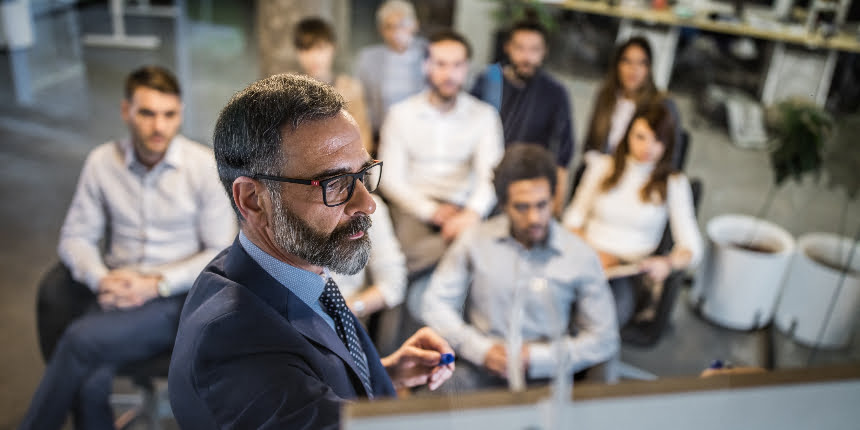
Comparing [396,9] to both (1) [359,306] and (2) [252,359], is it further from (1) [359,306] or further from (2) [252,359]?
(2) [252,359]

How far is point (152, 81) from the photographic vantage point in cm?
223

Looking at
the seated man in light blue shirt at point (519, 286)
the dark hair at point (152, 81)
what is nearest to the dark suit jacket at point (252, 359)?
the seated man in light blue shirt at point (519, 286)

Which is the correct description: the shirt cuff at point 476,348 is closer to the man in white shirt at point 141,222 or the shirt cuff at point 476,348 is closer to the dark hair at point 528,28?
the man in white shirt at point 141,222

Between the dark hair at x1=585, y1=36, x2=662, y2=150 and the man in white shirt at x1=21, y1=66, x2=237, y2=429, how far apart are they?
171cm

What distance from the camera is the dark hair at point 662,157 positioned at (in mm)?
2611

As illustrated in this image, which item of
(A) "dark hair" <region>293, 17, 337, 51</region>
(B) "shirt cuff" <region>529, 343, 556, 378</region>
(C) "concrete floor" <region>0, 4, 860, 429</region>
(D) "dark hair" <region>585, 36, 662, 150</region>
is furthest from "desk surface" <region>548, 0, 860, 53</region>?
(B) "shirt cuff" <region>529, 343, 556, 378</region>

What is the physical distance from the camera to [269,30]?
381 centimetres

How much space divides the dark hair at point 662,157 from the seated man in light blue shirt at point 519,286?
0.59 meters

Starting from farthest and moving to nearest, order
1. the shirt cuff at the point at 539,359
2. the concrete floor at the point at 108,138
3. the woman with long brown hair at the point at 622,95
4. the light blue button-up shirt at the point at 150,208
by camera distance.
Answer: the woman with long brown hair at the point at 622,95 < the concrete floor at the point at 108,138 < the light blue button-up shirt at the point at 150,208 < the shirt cuff at the point at 539,359

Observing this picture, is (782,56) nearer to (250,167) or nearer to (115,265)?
(115,265)

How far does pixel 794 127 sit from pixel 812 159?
0.49 feet

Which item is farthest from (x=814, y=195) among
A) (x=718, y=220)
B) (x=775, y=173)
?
(x=718, y=220)

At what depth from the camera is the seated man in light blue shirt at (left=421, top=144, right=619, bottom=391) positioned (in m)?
2.01

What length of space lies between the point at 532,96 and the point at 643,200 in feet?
2.41
